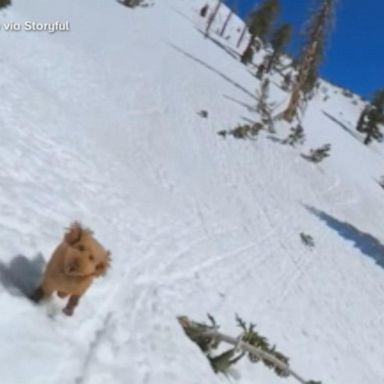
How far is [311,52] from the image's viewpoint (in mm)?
33656

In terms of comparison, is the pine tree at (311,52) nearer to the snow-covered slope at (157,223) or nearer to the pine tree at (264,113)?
the pine tree at (264,113)

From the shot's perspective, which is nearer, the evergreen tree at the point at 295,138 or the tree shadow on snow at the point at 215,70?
the evergreen tree at the point at 295,138

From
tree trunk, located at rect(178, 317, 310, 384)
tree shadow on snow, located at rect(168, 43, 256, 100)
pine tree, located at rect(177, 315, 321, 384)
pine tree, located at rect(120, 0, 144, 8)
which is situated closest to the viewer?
pine tree, located at rect(177, 315, 321, 384)

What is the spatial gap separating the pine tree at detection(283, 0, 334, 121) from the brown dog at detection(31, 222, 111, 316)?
28897 mm

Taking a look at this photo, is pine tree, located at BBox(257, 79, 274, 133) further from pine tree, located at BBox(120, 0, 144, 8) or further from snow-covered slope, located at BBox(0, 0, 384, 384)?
pine tree, located at BBox(120, 0, 144, 8)

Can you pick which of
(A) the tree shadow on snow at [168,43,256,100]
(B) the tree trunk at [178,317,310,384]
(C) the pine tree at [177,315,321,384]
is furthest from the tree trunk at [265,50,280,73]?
(B) the tree trunk at [178,317,310,384]

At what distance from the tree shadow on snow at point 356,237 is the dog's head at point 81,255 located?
1689cm

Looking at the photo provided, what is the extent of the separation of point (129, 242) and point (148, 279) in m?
1.05

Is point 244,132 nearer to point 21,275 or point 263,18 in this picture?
point 21,275

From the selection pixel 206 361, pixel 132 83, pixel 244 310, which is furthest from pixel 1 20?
pixel 206 361

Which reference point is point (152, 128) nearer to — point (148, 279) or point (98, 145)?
point (98, 145)

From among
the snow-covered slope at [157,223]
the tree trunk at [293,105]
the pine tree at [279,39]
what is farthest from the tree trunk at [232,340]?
the pine tree at [279,39]

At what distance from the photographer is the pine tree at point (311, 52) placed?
32.9m

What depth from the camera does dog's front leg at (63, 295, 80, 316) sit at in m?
5.70
